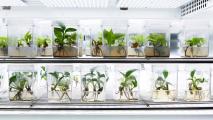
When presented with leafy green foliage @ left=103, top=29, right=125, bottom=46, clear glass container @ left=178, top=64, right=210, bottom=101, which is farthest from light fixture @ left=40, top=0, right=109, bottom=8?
clear glass container @ left=178, top=64, right=210, bottom=101

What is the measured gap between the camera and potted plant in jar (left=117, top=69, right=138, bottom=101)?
8.76 feet

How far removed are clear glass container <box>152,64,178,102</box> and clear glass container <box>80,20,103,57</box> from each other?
426 mm

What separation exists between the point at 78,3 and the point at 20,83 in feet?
3.87

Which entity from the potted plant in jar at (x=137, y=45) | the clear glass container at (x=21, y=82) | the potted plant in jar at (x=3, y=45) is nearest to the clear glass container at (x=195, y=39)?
the potted plant in jar at (x=137, y=45)

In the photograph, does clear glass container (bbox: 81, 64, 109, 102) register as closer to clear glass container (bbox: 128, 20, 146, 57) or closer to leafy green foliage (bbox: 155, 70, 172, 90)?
clear glass container (bbox: 128, 20, 146, 57)

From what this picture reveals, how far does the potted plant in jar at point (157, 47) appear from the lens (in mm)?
2605

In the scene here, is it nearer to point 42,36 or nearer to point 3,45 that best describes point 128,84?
point 42,36

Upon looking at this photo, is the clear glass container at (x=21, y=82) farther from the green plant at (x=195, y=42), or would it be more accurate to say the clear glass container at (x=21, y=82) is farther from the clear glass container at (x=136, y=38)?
the green plant at (x=195, y=42)

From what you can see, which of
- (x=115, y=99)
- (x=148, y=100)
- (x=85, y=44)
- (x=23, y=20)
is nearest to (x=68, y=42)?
(x=85, y=44)

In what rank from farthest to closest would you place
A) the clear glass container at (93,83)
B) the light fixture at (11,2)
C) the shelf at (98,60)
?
the light fixture at (11,2) → the clear glass container at (93,83) → the shelf at (98,60)

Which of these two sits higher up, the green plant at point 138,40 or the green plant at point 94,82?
the green plant at point 138,40

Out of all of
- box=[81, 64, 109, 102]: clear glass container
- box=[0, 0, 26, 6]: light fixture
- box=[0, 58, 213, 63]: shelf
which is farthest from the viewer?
box=[0, 0, 26, 6]: light fixture

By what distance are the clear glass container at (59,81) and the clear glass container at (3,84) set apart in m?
0.34

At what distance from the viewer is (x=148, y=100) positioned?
2719 mm
